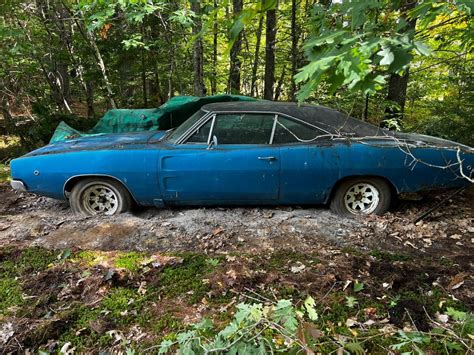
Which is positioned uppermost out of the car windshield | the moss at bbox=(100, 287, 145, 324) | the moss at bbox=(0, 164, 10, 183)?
the car windshield

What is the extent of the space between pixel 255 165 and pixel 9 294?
2.72m

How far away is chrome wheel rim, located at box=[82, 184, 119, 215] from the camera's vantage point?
4.30 m

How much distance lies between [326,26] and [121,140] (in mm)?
3216

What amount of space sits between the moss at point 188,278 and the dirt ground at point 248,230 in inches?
14.1

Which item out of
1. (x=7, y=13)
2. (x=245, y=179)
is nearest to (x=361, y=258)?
(x=245, y=179)

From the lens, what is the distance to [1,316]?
2490 millimetres

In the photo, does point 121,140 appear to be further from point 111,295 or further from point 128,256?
point 111,295

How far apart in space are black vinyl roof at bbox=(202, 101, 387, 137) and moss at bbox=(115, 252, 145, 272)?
6.45 feet

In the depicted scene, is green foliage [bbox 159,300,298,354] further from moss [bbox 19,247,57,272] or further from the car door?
the car door

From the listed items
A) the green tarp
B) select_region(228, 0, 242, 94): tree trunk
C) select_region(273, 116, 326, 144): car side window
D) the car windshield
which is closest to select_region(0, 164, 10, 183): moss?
the green tarp

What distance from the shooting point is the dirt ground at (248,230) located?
3.60 metres

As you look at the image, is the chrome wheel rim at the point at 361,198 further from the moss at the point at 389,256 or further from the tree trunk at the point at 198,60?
the tree trunk at the point at 198,60

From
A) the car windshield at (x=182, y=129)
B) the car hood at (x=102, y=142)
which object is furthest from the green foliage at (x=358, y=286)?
the car hood at (x=102, y=142)

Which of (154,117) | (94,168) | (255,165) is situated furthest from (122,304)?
(154,117)
